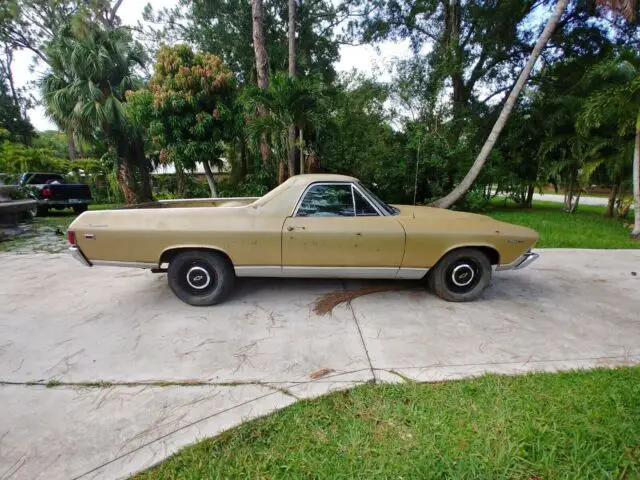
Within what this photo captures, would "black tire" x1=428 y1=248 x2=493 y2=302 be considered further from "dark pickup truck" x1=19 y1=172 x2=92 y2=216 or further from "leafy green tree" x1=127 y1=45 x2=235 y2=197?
"dark pickup truck" x1=19 y1=172 x2=92 y2=216

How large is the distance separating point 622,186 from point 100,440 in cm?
1395

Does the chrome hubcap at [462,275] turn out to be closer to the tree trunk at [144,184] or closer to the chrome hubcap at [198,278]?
the chrome hubcap at [198,278]

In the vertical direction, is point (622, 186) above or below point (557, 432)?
above

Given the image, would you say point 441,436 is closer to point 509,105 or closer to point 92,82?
point 509,105

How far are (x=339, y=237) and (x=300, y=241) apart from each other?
0.42m

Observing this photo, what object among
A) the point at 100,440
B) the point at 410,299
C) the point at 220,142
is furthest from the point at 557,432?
the point at 220,142

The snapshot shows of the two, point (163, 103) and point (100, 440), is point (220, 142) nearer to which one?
point (163, 103)

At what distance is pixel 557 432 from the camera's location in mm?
1714

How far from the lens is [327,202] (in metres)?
3.27

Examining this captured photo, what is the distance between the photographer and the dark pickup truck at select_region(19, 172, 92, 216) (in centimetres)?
960

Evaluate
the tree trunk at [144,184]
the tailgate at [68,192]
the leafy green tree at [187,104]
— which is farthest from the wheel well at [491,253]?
the tree trunk at [144,184]

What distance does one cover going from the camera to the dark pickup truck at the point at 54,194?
960cm

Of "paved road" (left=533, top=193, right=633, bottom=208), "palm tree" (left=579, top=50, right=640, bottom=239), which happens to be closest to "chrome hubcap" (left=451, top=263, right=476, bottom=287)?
"palm tree" (left=579, top=50, right=640, bottom=239)

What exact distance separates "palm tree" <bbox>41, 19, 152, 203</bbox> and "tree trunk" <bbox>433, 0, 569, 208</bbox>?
11.9 metres
